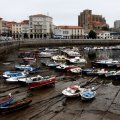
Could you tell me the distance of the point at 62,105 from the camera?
29.8 metres

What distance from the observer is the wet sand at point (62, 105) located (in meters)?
26.4

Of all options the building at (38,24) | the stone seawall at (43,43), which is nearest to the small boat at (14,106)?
the stone seawall at (43,43)

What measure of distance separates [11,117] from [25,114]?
1.40 meters

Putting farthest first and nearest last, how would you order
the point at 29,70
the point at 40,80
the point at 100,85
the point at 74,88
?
the point at 29,70
the point at 100,85
the point at 40,80
the point at 74,88

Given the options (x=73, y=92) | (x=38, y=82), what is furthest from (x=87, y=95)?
(x=38, y=82)

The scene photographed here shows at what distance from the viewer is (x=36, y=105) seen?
2958cm

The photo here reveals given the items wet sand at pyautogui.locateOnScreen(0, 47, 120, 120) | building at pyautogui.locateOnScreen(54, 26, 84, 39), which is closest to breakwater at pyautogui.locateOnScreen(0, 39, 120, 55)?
wet sand at pyautogui.locateOnScreen(0, 47, 120, 120)

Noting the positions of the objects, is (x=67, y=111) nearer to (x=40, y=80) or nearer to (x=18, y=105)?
(x=18, y=105)

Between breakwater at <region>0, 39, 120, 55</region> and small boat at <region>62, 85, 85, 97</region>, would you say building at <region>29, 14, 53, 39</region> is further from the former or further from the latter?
small boat at <region>62, 85, 85, 97</region>

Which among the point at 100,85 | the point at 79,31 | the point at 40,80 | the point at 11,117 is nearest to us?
the point at 11,117

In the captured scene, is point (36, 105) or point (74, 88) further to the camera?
point (74, 88)

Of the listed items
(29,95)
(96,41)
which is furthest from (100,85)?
(96,41)

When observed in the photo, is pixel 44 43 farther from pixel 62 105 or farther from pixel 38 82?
pixel 62 105

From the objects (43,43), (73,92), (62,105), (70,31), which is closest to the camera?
(62,105)
